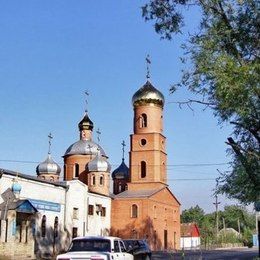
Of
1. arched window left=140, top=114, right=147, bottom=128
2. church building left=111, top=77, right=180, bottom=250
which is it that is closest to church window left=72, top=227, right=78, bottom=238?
church building left=111, top=77, right=180, bottom=250

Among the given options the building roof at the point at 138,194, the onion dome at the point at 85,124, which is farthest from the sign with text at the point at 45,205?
the onion dome at the point at 85,124

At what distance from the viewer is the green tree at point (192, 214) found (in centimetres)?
13469

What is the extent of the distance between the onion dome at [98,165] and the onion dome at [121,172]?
25.4 ft

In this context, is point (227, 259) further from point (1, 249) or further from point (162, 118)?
point (162, 118)

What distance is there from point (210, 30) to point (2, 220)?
76.2 feet

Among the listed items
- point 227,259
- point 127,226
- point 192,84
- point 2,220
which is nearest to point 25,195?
point 2,220

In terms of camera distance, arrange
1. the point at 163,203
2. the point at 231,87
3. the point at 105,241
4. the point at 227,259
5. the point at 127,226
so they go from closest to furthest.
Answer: the point at 231,87 → the point at 105,241 → the point at 227,259 → the point at 127,226 → the point at 163,203

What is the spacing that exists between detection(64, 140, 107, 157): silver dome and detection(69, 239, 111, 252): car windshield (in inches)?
1859

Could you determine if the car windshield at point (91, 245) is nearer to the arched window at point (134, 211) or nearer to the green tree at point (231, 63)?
the green tree at point (231, 63)

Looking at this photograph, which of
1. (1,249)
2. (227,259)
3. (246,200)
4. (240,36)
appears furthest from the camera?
(227,259)

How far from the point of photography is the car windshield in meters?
14.8

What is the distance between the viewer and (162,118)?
203 feet

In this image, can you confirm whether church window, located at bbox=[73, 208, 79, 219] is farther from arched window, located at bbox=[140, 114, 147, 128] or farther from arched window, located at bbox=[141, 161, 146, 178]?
arched window, located at bbox=[140, 114, 147, 128]

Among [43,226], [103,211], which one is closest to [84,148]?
[103,211]
